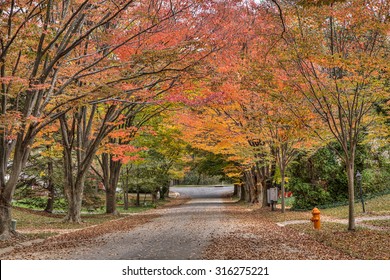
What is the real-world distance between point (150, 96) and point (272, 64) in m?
5.16

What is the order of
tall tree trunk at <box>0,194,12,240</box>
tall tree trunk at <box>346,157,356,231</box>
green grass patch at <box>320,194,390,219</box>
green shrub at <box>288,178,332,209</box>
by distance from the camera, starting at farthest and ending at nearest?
green shrub at <box>288,178,332,209</box> < green grass patch at <box>320,194,390,219</box> < tall tree trunk at <box>0,194,12,240</box> < tall tree trunk at <box>346,157,356,231</box>

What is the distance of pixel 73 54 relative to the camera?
15.5 m

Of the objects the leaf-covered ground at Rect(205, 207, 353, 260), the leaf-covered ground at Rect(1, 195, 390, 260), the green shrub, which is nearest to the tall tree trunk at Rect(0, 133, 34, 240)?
the leaf-covered ground at Rect(1, 195, 390, 260)

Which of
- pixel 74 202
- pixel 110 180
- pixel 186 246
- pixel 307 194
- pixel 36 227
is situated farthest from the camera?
pixel 110 180

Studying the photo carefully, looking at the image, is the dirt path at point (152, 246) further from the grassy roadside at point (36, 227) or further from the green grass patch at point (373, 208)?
the green grass patch at point (373, 208)

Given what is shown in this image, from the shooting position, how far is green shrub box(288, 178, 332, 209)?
73.6 feet

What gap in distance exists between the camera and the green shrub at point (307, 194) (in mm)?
22422


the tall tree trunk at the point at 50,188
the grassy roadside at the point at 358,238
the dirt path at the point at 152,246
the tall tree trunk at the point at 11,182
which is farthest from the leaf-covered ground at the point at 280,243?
the tall tree trunk at the point at 50,188

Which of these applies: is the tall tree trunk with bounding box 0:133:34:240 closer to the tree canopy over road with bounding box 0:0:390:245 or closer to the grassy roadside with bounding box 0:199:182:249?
the tree canopy over road with bounding box 0:0:390:245

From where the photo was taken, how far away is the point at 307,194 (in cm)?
2252

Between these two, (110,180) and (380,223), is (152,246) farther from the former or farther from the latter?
(110,180)

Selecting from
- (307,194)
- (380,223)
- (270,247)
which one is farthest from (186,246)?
(307,194)

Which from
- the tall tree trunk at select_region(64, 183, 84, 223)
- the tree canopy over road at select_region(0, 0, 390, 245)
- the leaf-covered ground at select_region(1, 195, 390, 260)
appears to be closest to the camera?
the leaf-covered ground at select_region(1, 195, 390, 260)

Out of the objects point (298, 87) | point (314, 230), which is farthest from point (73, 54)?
point (314, 230)
